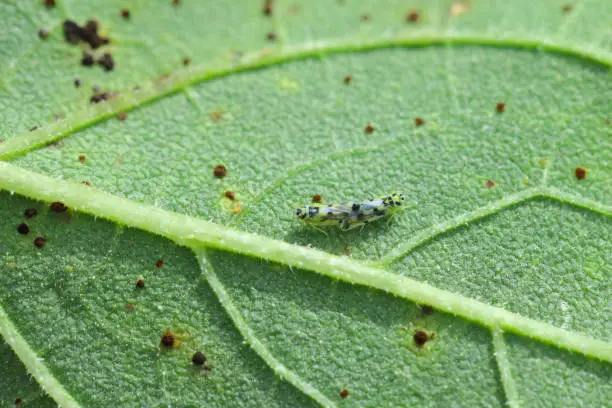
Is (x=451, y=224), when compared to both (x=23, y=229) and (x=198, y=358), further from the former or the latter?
(x=23, y=229)

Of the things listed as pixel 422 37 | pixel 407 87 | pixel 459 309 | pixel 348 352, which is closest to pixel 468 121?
pixel 407 87

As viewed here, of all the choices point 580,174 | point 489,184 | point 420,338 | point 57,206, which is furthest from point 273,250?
point 580,174

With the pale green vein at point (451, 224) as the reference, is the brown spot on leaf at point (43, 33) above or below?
below

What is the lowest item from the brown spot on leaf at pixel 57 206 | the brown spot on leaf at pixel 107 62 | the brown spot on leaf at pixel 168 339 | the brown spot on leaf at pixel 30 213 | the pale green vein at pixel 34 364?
the pale green vein at pixel 34 364

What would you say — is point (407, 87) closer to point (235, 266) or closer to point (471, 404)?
point (235, 266)

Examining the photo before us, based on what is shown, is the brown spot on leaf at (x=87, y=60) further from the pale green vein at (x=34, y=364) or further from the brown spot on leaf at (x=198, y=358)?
the brown spot on leaf at (x=198, y=358)

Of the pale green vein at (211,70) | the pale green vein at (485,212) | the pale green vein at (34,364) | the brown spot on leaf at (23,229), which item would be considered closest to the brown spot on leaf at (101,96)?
the pale green vein at (211,70)
